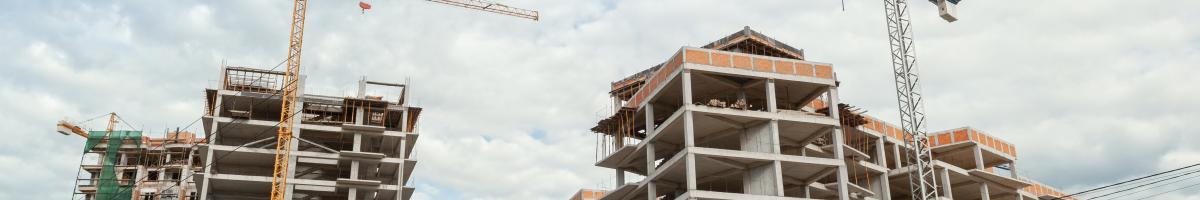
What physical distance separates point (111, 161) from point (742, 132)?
6676cm

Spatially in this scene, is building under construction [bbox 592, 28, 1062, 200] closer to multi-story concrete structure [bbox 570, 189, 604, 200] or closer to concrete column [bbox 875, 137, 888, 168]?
concrete column [bbox 875, 137, 888, 168]

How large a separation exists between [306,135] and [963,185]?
5235 centimetres

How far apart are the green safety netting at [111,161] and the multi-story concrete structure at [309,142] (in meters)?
21.6

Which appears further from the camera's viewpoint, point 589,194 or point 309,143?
point 589,194

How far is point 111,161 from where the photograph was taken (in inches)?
4220

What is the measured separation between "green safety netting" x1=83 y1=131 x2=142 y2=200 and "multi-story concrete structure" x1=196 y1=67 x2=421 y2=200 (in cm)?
2161

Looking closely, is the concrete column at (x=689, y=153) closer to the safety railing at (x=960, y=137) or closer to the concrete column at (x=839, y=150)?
the concrete column at (x=839, y=150)

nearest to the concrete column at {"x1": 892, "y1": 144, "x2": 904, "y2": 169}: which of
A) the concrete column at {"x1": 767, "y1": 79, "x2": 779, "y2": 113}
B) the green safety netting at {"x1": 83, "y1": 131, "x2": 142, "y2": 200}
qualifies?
the concrete column at {"x1": 767, "y1": 79, "x2": 779, "y2": 113}

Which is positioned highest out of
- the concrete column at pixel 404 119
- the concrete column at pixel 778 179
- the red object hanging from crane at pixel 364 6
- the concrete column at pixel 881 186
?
A: the red object hanging from crane at pixel 364 6

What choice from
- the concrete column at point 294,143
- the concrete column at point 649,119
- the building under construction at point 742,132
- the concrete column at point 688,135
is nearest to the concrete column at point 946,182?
A: the building under construction at point 742,132

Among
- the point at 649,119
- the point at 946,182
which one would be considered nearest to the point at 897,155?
the point at 946,182

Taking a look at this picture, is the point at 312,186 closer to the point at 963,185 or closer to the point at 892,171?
the point at 892,171

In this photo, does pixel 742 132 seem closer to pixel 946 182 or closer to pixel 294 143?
pixel 946 182

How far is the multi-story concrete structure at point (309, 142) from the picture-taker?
271 feet
